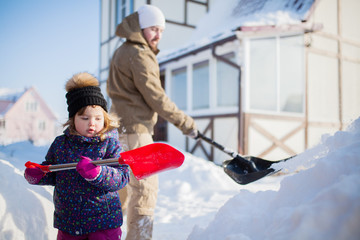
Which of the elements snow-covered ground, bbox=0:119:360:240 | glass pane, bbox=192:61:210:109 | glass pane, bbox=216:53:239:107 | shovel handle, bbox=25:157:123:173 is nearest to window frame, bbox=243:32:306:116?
glass pane, bbox=216:53:239:107

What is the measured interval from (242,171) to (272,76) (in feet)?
14.7

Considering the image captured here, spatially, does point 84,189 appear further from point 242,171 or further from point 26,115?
point 26,115

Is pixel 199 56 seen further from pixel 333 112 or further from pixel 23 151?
pixel 23 151

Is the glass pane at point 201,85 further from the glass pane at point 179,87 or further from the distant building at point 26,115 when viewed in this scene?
the distant building at point 26,115

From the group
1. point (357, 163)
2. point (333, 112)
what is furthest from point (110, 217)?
point (333, 112)

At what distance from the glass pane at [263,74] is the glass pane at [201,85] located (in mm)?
1345

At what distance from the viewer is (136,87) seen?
2271 millimetres

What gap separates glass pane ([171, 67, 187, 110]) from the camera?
841 centimetres

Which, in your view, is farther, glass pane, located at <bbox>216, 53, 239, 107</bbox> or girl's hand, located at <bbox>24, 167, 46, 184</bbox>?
glass pane, located at <bbox>216, 53, 239, 107</bbox>

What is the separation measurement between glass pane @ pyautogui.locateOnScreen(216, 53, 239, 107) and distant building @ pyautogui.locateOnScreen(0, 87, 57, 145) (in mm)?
12950

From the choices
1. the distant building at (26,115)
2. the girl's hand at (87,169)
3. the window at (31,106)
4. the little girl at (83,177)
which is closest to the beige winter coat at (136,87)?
the little girl at (83,177)

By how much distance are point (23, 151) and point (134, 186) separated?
1.72 m

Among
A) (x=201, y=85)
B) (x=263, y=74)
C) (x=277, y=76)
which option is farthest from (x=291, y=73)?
(x=201, y=85)

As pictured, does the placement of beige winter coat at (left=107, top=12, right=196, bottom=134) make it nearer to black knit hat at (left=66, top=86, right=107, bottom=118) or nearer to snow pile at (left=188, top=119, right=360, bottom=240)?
black knit hat at (left=66, top=86, right=107, bottom=118)
